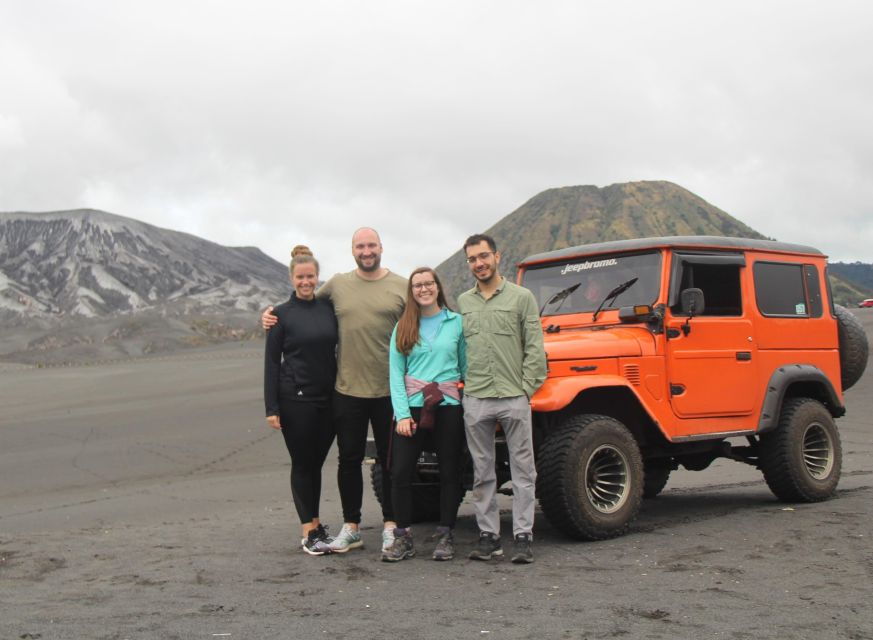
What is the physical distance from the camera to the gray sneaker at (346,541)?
21.3 feet

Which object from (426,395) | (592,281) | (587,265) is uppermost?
(587,265)

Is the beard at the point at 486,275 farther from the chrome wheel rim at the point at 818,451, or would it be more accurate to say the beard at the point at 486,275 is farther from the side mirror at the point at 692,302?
the chrome wheel rim at the point at 818,451

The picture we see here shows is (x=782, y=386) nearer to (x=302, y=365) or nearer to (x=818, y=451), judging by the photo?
(x=818, y=451)


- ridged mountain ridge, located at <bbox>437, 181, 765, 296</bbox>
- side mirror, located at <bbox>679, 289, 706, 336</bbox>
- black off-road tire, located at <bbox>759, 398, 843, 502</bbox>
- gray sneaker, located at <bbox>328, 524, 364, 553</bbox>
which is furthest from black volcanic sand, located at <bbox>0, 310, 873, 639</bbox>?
ridged mountain ridge, located at <bbox>437, 181, 765, 296</bbox>

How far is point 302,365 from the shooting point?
6355mm

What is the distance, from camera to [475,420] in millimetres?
6070

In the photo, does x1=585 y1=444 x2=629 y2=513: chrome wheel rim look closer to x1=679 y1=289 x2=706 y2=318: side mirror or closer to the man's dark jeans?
x1=679 y1=289 x2=706 y2=318: side mirror

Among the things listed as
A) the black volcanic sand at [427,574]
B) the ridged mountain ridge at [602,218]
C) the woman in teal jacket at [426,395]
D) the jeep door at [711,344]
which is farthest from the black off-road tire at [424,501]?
the ridged mountain ridge at [602,218]

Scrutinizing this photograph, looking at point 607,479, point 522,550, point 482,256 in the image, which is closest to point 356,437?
point 522,550

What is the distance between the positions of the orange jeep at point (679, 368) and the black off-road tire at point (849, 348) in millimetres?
13

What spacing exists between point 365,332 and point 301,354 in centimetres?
46

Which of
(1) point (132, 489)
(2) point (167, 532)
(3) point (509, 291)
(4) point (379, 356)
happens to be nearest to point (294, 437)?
(4) point (379, 356)

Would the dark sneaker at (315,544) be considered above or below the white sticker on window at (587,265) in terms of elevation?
below

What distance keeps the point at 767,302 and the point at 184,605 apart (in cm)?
536
